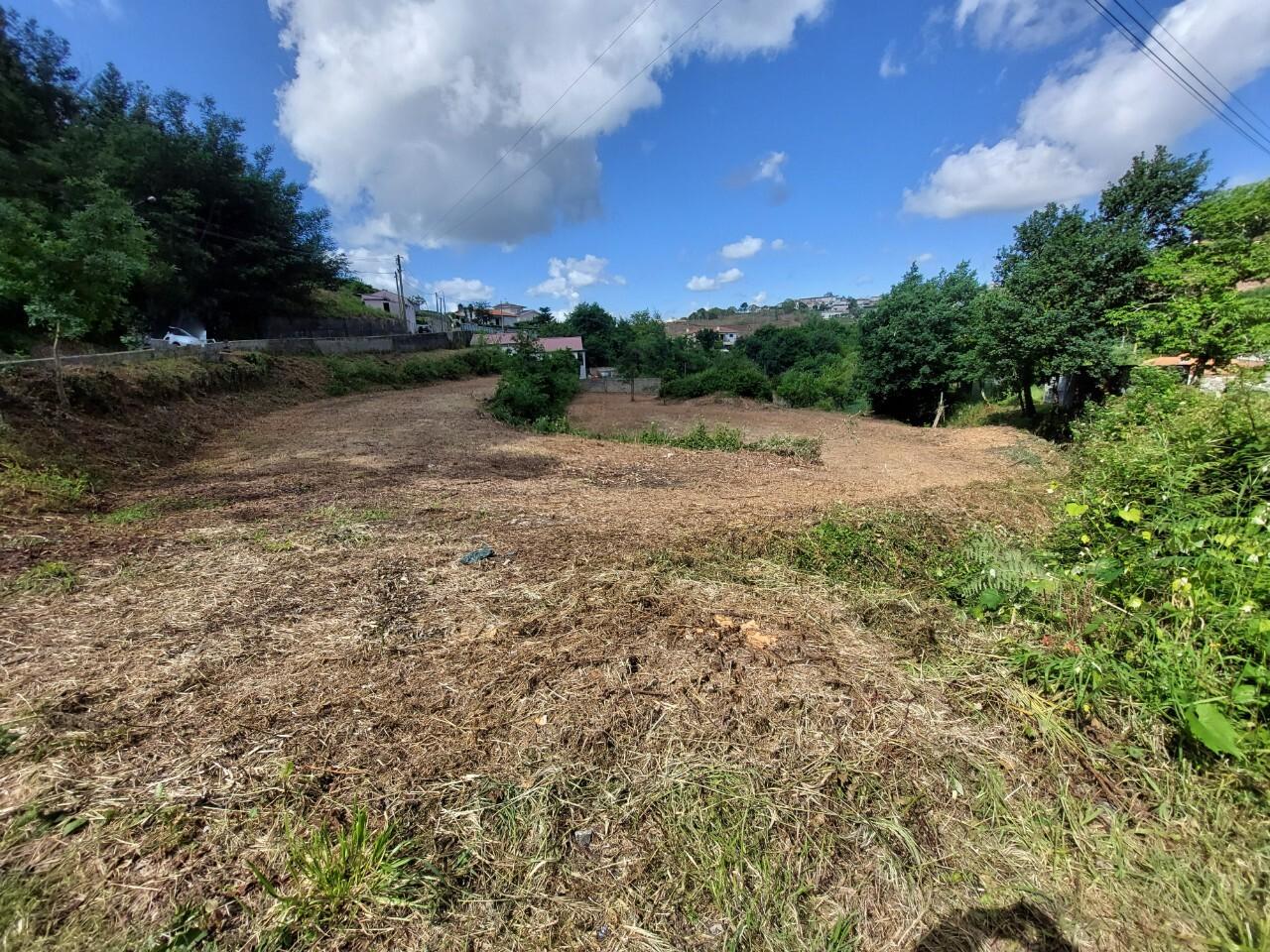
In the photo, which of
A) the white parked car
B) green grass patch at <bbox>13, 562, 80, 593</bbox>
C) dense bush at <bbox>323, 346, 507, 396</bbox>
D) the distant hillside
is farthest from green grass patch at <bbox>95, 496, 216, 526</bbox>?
the distant hillside

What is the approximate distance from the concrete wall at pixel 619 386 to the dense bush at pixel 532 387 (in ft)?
21.1

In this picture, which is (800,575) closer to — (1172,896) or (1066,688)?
(1066,688)

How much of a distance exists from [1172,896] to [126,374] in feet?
43.4

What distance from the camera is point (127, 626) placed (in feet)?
8.00

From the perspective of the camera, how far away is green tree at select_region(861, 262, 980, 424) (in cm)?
1714

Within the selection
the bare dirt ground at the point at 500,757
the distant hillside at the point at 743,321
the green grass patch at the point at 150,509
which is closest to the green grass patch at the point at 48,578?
the bare dirt ground at the point at 500,757

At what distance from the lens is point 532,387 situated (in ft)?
46.3

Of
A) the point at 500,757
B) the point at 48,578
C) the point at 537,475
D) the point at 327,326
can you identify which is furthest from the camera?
the point at 327,326

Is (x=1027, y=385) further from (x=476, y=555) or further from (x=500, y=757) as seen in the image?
(x=500, y=757)

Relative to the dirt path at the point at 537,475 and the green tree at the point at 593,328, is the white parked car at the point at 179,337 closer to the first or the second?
the dirt path at the point at 537,475

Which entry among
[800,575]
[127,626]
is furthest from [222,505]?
[800,575]

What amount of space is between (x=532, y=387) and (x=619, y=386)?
46.2 feet

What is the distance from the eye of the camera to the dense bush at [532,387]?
42.9 feet

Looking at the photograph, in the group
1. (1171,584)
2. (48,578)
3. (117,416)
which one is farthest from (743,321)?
(48,578)
